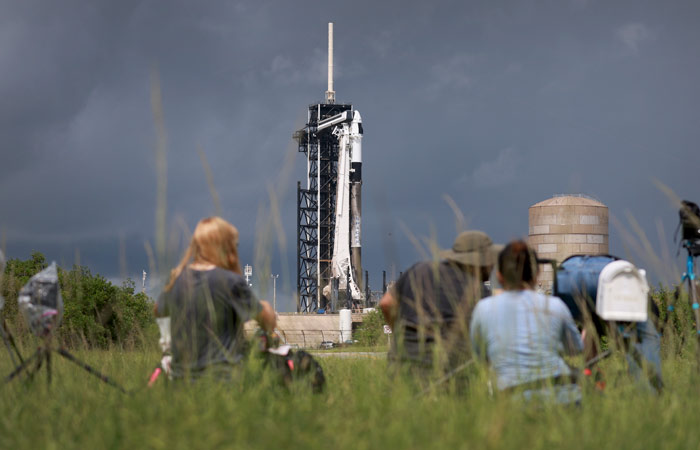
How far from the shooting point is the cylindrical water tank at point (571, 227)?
1503 inches

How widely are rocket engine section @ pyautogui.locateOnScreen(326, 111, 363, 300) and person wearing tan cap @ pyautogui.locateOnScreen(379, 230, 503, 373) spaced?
52055 mm

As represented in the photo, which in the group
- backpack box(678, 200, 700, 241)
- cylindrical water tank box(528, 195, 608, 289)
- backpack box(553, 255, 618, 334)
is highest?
cylindrical water tank box(528, 195, 608, 289)

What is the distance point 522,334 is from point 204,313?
185 cm

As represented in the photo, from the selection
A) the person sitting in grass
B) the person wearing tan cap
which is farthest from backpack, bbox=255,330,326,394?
the person wearing tan cap

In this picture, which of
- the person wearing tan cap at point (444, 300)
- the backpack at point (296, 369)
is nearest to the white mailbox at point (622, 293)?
the person wearing tan cap at point (444, 300)

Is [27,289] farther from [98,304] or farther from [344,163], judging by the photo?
[344,163]

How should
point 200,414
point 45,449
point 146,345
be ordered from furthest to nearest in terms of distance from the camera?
point 146,345 → point 200,414 → point 45,449

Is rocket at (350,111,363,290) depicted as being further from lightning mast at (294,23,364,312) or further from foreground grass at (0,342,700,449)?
foreground grass at (0,342,700,449)

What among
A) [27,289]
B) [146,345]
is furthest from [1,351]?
[27,289]

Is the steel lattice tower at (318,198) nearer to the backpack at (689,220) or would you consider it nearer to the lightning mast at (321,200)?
the lightning mast at (321,200)

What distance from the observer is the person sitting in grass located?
421cm

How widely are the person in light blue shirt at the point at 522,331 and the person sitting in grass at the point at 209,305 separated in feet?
4.51

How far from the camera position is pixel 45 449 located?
3.09 meters

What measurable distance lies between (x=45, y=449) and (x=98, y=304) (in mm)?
24989
